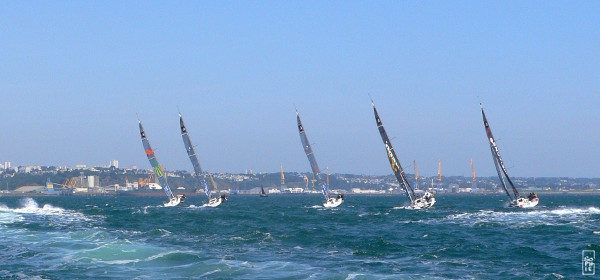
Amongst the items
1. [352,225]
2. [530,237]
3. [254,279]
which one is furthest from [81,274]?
[352,225]

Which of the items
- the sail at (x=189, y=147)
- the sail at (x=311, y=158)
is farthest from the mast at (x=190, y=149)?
the sail at (x=311, y=158)

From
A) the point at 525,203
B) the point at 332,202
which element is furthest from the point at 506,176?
the point at 332,202

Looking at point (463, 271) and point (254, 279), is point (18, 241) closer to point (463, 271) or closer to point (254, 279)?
point (254, 279)

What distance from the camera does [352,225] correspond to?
7569 centimetres

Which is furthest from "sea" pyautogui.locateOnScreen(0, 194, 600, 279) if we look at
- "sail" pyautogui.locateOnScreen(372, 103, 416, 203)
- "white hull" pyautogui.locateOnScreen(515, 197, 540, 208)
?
"sail" pyautogui.locateOnScreen(372, 103, 416, 203)

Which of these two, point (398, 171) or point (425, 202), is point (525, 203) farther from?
point (398, 171)

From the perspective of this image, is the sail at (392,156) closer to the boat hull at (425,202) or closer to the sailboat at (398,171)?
the sailboat at (398,171)

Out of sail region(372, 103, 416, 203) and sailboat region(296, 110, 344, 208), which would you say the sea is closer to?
sail region(372, 103, 416, 203)

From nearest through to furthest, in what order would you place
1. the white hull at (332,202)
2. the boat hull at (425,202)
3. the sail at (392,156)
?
the sail at (392,156)
the boat hull at (425,202)
the white hull at (332,202)

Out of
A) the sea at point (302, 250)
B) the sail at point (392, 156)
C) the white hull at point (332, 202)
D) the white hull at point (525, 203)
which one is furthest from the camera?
the white hull at point (332, 202)

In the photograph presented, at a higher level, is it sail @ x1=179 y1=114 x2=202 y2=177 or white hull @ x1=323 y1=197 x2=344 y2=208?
sail @ x1=179 y1=114 x2=202 y2=177

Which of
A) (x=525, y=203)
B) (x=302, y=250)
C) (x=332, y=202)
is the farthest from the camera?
(x=332, y=202)

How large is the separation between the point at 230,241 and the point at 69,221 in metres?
31.2

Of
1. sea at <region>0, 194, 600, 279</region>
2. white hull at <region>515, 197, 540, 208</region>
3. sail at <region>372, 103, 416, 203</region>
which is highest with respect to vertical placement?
sail at <region>372, 103, 416, 203</region>
